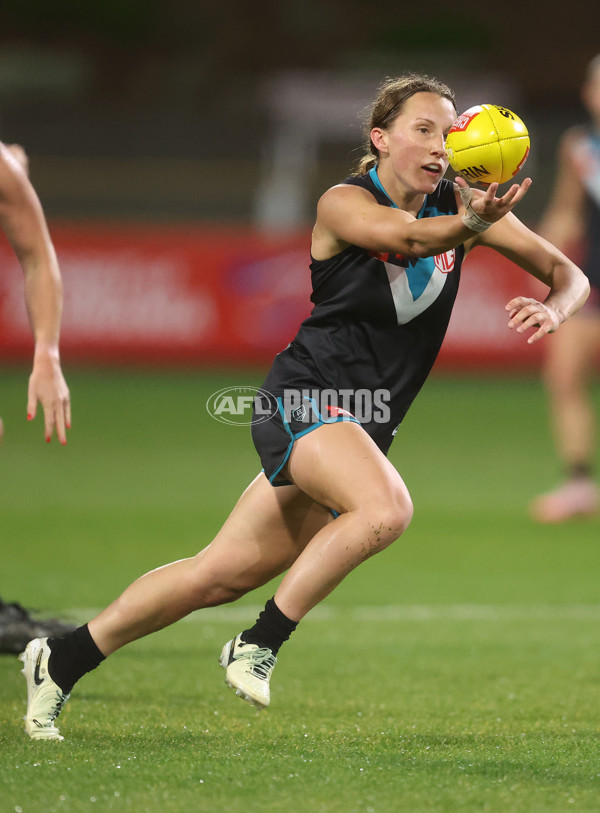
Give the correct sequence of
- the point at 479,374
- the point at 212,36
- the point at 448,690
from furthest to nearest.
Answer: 1. the point at 212,36
2. the point at 479,374
3. the point at 448,690

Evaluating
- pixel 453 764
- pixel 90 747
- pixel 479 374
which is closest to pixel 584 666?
pixel 453 764

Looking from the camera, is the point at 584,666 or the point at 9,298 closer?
the point at 584,666

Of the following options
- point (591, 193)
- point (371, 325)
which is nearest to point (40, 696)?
point (371, 325)

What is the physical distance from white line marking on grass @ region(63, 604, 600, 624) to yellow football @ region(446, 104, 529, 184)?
10.6 ft

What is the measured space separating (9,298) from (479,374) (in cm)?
620

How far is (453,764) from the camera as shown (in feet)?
12.9

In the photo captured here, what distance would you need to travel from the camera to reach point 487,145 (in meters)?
4.00

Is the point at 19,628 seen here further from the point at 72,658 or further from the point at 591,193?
the point at 591,193

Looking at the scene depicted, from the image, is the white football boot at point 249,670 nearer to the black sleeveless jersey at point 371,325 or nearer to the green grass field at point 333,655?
the green grass field at point 333,655

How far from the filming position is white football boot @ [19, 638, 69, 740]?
426 cm

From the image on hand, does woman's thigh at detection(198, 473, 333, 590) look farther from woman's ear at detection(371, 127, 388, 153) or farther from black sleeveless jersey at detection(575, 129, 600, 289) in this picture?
black sleeveless jersey at detection(575, 129, 600, 289)

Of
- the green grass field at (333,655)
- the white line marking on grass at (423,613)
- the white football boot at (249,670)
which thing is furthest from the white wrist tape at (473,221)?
the white line marking on grass at (423,613)

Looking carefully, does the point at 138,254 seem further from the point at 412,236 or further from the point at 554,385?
the point at 412,236

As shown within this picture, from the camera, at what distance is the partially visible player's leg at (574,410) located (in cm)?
939
